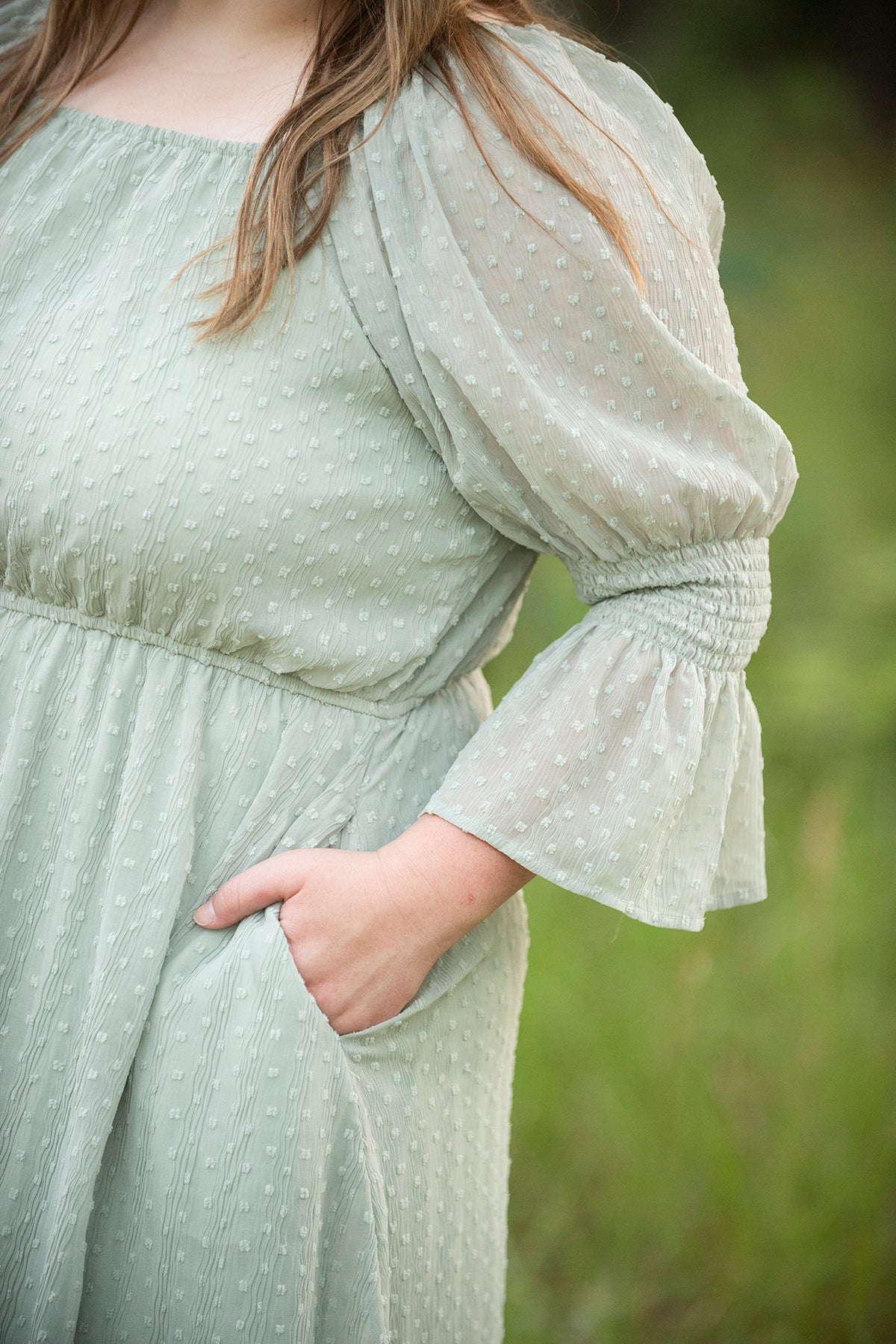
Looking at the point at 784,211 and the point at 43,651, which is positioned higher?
the point at 43,651

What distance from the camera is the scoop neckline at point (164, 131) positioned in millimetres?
930

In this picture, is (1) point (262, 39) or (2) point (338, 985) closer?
(2) point (338, 985)

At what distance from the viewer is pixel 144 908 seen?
0.90 meters

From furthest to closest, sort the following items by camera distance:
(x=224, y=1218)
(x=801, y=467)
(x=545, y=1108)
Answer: (x=801, y=467) < (x=545, y=1108) < (x=224, y=1218)

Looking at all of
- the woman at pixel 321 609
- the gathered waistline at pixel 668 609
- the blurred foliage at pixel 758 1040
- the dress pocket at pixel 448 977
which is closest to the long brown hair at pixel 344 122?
the woman at pixel 321 609

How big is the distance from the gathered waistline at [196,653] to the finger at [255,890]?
0.14m

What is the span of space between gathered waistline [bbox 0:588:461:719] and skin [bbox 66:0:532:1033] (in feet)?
0.44

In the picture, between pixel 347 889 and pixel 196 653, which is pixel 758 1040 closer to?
pixel 347 889

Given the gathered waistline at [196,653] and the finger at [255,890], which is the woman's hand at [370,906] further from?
the gathered waistline at [196,653]

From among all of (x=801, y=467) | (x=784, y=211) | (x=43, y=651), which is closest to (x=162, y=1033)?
(x=43, y=651)

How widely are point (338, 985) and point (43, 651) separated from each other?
0.39 metres

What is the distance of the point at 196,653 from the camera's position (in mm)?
944

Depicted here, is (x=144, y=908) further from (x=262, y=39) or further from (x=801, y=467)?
(x=801, y=467)

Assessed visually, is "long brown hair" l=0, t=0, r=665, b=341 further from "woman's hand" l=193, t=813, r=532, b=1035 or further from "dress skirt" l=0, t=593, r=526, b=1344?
"woman's hand" l=193, t=813, r=532, b=1035
